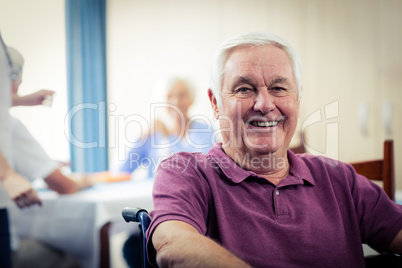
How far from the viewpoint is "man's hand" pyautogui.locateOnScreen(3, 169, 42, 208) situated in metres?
1.66

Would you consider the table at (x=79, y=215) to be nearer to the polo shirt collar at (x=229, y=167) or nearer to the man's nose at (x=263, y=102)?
the polo shirt collar at (x=229, y=167)

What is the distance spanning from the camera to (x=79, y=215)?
183cm

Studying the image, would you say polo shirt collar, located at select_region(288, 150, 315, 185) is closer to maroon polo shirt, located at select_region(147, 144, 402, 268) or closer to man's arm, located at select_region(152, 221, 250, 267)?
maroon polo shirt, located at select_region(147, 144, 402, 268)

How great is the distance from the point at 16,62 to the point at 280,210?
145cm

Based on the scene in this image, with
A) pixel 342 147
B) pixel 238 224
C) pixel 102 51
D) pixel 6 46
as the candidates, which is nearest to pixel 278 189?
pixel 238 224

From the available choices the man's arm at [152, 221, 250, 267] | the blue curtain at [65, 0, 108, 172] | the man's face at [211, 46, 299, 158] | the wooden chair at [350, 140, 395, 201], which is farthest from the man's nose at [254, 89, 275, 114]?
the blue curtain at [65, 0, 108, 172]

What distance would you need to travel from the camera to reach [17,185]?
171cm

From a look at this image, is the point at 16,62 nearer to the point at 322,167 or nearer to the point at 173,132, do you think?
the point at 173,132

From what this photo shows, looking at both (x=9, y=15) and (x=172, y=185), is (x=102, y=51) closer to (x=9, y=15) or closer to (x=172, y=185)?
(x=9, y=15)

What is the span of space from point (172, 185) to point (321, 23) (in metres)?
2.67

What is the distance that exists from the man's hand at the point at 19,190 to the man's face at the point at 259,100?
1163mm

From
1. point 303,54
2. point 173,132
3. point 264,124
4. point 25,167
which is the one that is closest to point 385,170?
point 264,124

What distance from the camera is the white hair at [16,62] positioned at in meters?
1.70

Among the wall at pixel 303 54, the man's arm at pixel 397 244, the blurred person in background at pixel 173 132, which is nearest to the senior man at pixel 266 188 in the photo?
the man's arm at pixel 397 244
